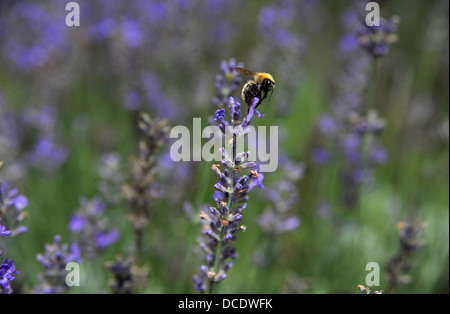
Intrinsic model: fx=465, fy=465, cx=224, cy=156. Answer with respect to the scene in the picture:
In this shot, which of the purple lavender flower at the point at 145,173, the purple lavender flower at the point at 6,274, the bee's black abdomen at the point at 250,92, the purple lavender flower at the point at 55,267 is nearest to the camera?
the purple lavender flower at the point at 6,274

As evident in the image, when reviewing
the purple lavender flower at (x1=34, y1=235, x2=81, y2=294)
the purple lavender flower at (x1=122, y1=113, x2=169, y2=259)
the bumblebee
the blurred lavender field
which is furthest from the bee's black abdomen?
the purple lavender flower at (x1=34, y1=235, x2=81, y2=294)

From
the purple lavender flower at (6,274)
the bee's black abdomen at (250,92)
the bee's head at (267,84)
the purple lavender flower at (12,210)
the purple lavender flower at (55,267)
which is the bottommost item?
the purple lavender flower at (55,267)

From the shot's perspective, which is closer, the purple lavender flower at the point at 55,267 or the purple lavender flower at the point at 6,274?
the purple lavender flower at the point at 6,274

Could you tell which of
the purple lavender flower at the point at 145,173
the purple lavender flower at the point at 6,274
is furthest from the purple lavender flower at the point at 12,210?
the purple lavender flower at the point at 145,173

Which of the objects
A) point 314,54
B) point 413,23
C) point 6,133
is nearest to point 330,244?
point 6,133

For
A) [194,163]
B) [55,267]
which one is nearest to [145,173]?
[55,267]

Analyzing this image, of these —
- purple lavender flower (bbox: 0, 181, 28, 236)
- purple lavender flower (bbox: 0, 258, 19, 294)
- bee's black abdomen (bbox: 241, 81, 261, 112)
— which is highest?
bee's black abdomen (bbox: 241, 81, 261, 112)

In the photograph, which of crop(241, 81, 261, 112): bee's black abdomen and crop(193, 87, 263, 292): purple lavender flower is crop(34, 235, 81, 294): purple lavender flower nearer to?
crop(193, 87, 263, 292): purple lavender flower

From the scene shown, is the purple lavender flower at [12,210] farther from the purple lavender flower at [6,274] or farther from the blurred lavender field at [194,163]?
the purple lavender flower at [6,274]

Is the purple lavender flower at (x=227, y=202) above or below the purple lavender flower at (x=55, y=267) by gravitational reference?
above

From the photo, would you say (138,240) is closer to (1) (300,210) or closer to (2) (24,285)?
(2) (24,285)
